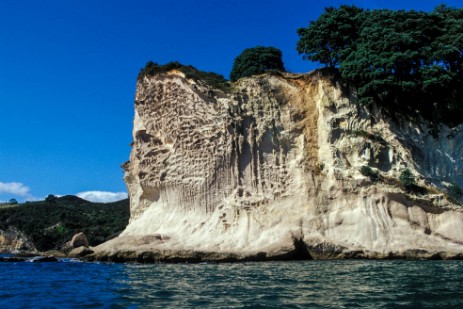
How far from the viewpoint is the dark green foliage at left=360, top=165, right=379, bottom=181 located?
25797 mm

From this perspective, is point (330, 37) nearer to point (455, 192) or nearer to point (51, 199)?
point (455, 192)

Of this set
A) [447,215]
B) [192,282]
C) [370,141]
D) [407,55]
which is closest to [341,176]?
[370,141]

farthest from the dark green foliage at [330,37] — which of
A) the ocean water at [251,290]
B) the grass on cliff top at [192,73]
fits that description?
the ocean water at [251,290]

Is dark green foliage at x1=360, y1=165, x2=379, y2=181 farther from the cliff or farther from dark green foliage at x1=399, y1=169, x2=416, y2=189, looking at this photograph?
dark green foliage at x1=399, y1=169, x2=416, y2=189

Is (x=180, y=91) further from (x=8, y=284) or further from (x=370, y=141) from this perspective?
(x=8, y=284)

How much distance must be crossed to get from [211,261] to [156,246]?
320 centimetres

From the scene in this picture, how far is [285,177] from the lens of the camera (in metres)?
27.3

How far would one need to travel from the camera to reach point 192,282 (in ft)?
44.6

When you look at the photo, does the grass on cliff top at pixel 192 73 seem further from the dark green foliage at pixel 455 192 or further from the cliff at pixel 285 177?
the dark green foliage at pixel 455 192

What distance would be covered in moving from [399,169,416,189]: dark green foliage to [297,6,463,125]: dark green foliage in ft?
14.6

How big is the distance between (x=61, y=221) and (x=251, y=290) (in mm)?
59671

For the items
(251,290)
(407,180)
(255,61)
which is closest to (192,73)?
(255,61)

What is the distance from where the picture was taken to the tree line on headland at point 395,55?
1054 inches

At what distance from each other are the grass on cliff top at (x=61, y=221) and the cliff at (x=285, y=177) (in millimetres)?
22573
